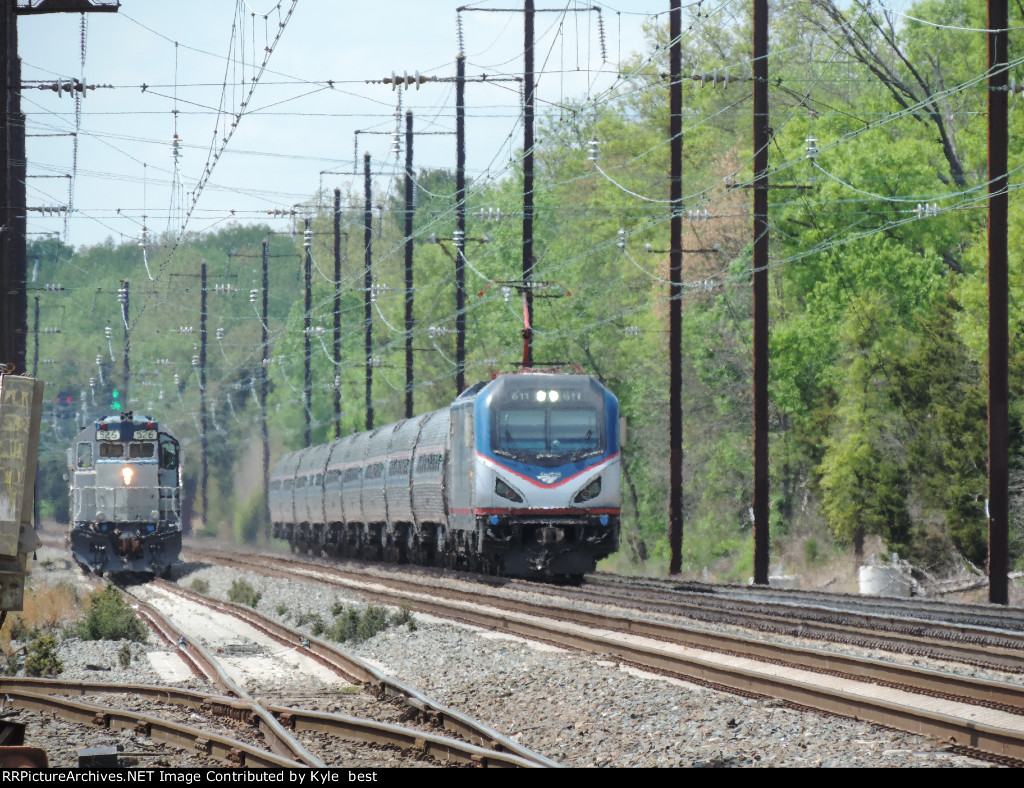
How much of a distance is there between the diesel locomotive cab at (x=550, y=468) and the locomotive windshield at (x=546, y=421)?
0.7 inches

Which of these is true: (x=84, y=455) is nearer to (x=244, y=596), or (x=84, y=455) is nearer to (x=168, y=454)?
(x=168, y=454)

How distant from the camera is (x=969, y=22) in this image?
41562 millimetres

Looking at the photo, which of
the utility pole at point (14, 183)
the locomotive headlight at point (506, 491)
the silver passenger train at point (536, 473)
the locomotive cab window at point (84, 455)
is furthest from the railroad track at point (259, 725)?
the locomotive cab window at point (84, 455)

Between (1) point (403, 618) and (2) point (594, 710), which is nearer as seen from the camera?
(2) point (594, 710)

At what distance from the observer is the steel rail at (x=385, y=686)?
34.6 feet

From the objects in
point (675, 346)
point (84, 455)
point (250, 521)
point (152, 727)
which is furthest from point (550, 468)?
point (250, 521)

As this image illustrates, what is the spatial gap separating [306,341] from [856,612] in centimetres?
6734

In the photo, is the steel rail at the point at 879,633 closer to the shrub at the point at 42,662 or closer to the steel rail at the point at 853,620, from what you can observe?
the steel rail at the point at 853,620

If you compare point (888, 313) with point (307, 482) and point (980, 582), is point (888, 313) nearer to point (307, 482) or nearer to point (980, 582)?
point (980, 582)

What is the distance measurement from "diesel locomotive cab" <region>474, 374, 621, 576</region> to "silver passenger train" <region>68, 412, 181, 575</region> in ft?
Result: 38.7

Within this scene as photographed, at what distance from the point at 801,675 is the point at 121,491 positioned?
926 inches

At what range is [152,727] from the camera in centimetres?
1209

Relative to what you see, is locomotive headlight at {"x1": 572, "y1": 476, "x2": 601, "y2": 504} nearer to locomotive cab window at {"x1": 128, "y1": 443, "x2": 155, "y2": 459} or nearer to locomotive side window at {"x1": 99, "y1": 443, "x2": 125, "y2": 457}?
locomotive cab window at {"x1": 128, "y1": 443, "x2": 155, "y2": 459}

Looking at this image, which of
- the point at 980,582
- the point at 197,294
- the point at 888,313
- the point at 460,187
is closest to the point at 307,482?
the point at 460,187
